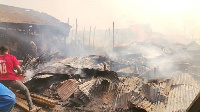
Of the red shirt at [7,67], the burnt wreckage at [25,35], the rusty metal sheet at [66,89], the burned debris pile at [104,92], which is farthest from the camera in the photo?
the burnt wreckage at [25,35]

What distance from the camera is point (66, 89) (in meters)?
7.30

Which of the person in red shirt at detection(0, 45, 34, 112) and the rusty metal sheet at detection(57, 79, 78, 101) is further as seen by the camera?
the rusty metal sheet at detection(57, 79, 78, 101)

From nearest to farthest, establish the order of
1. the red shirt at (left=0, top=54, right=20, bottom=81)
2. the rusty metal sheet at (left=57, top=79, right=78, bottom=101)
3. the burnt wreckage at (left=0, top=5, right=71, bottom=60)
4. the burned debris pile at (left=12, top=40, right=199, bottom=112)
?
the red shirt at (left=0, top=54, right=20, bottom=81)
the burned debris pile at (left=12, top=40, right=199, bottom=112)
the rusty metal sheet at (left=57, top=79, right=78, bottom=101)
the burnt wreckage at (left=0, top=5, right=71, bottom=60)

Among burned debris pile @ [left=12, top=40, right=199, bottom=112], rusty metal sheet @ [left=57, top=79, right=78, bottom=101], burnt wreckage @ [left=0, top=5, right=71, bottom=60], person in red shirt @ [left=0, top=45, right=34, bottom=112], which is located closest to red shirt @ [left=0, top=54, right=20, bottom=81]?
person in red shirt @ [left=0, top=45, right=34, bottom=112]

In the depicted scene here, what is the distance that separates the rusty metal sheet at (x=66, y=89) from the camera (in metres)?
7.05

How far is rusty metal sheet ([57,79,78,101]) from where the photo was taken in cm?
705

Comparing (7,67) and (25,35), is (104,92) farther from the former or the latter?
(25,35)

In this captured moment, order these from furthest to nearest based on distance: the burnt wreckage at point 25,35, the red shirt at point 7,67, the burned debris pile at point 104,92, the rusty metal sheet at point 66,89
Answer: the burnt wreckage at point 25,35, the rusty metal sheet at point 66,89, the burned debris pile at point 104,92, the red shirt at point 7,67

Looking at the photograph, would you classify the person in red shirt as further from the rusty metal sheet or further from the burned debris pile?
the rusty metal sheet

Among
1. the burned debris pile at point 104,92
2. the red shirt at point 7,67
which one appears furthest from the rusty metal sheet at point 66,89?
the red shirt at point 7,67

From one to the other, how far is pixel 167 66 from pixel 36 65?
403 inches

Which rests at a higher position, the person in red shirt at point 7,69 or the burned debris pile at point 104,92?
the person in red shirt at point 7,69

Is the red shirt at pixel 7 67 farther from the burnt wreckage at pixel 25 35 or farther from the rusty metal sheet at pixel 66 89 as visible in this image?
the burnt wreckage at pixel 25 35

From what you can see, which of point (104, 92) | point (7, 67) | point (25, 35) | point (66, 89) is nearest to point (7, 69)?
point (7, 67)
